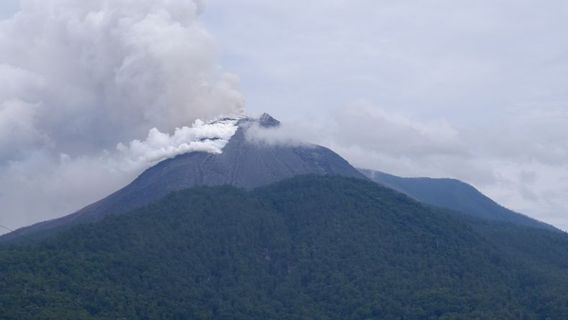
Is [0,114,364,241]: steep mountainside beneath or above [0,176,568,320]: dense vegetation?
above

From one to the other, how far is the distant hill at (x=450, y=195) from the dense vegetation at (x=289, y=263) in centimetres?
4637

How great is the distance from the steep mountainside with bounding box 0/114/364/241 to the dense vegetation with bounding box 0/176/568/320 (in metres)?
11.4

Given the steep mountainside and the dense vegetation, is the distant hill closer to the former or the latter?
the steep mountainside

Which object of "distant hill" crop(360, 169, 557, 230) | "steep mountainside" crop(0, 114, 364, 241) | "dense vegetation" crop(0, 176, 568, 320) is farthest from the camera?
"distant hill" crop(360, 169, 557, 230)

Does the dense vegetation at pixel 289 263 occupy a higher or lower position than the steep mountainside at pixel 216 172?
lower

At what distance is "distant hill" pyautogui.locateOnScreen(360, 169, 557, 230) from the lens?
17212 cm

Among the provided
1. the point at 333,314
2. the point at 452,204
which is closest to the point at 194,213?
the point at 333,314

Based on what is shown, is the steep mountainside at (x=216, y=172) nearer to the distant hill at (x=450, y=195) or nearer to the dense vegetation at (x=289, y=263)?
the dense vegetation at (x=289, y=263)

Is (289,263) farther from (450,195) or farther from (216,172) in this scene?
(450,195)

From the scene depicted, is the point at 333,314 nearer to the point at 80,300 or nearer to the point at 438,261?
the point at 438,261

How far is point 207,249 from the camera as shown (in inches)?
4087

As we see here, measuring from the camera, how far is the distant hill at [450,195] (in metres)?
172

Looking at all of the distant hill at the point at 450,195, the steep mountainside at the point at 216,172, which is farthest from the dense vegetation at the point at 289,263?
the distant hill at the point at 450,195

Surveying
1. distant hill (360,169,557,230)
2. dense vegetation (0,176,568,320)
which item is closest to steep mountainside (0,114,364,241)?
dense vegetation (0,176,568,320)
